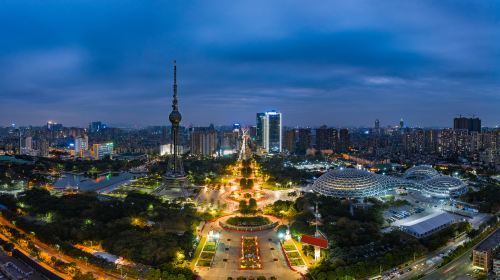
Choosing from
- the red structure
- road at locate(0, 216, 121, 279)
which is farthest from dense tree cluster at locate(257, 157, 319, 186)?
road at locate(0, 216, 121, 279)

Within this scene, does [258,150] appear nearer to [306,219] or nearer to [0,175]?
[0,175]

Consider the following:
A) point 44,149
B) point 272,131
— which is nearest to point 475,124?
point 272,131

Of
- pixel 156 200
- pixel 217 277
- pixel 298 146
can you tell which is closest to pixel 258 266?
pixel 217 277

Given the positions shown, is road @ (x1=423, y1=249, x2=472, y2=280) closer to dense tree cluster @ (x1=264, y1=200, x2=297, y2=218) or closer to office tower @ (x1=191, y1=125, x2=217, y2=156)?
dense tree cluster @ (x1=264, y1=200, x2=297, y2=218)

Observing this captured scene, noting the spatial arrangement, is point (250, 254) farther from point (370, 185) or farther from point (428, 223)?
point (370, 185)

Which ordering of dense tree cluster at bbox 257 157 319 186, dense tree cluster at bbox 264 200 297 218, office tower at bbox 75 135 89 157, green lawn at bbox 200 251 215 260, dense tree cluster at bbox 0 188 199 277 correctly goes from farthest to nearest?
office tower at bbox 75 135 89 157 < dense tree cluster at bbox 257 157 319 186 < dense tree cluster at bbox 264 200 297 218 < green lawn at bbox 200 251 215 260 < dense tree cluster at bbox 0 188 199 277

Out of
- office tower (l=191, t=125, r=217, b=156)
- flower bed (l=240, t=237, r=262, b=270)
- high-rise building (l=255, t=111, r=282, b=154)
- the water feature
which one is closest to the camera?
flower bed (l=240, t=237, r=262, b=270)
